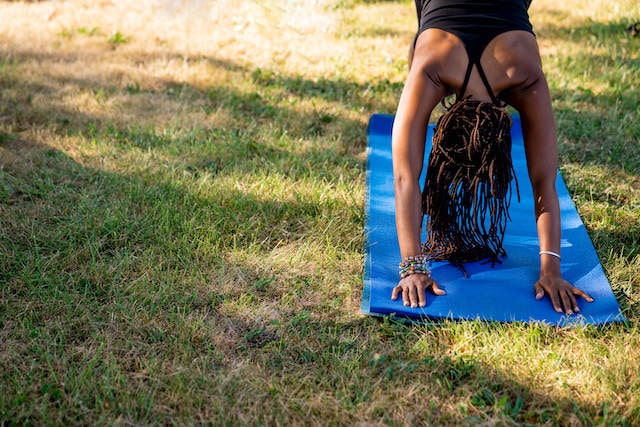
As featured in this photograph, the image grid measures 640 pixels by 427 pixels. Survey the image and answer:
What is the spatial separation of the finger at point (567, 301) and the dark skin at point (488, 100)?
0.28 feet

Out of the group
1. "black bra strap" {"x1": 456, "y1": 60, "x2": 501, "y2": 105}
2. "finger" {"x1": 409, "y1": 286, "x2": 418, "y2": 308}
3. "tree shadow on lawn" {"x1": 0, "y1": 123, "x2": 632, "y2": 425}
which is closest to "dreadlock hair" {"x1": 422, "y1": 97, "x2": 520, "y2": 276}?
"black bra strap" {"x1": 456, "y1": 60, "x2": 501, "y2": 105}

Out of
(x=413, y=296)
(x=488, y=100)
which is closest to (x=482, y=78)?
(x=488, y=100)

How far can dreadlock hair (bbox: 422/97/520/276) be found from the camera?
2.70 metres

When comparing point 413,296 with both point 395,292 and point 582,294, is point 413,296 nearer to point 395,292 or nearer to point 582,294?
point 395,292

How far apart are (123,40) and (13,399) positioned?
185 inches

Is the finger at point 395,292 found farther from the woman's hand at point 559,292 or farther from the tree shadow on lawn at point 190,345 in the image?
the woman's hand at point 559,292

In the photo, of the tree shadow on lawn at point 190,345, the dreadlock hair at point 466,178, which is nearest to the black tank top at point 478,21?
the dreadlock hair at point 466,178

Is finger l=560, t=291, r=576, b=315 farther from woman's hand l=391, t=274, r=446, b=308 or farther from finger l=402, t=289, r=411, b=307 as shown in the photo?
finger l=402, t=289, r=411, b=307

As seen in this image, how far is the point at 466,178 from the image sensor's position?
9.15ft

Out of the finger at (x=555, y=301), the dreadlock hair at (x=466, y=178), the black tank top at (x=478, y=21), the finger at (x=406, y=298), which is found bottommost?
the finger at (x=406, y=298)

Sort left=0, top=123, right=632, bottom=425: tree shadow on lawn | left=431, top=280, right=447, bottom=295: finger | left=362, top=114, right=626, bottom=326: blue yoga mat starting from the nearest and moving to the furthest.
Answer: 1. left=0, top=123, right=632, bottom=425: tree shadow on lawn
2. left=362, top=114, right=626, bottom=326: blue yoga mat
3. left=431, top=280, right=447, bottom=295: finger

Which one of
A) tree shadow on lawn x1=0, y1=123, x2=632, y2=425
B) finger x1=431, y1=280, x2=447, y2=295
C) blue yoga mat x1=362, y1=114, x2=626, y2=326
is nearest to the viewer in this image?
tree shadow on lawn x1=0, y1=123, x2=632, y2=425

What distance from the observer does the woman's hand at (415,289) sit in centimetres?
262

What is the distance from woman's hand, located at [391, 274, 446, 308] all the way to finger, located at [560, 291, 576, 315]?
475 millimetres
